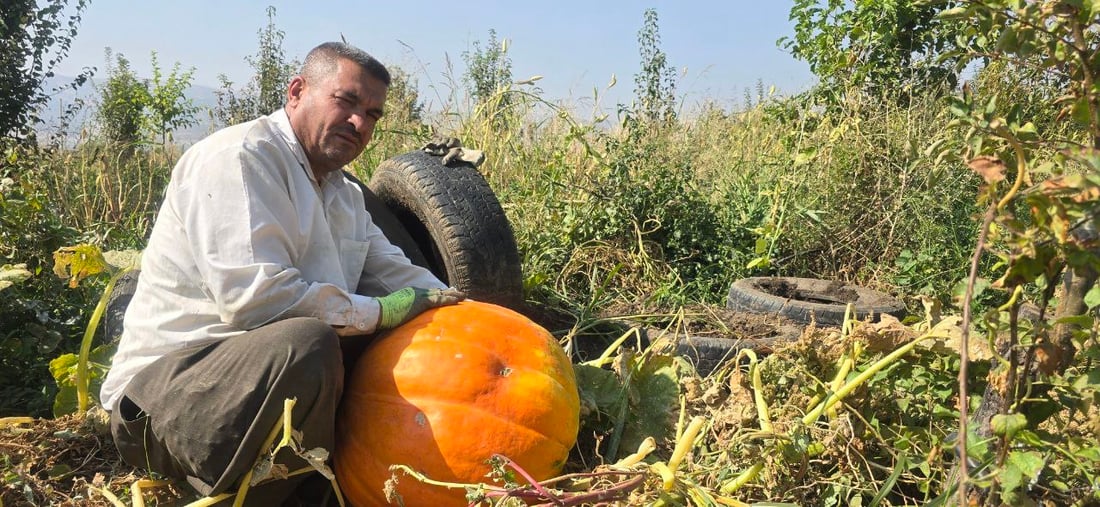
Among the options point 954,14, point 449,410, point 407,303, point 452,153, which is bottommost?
point 449,410

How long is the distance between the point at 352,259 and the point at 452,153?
1306 millimetres

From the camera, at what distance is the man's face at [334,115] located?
2.79 meters

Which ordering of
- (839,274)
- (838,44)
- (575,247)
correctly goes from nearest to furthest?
(575,247) → (839,274) → (838,44)

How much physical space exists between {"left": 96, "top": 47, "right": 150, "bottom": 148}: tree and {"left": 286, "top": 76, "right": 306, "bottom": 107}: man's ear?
9.66 m

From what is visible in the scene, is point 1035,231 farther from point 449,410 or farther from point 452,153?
point 452,153

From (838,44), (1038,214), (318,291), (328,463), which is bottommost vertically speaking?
(328,463)

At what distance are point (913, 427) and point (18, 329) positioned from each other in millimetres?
3639

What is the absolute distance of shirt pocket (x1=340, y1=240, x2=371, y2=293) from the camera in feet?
10.0

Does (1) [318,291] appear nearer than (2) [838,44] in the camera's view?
Yes

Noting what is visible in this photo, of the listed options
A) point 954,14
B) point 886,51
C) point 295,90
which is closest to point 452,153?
point 295,90

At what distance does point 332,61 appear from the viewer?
2846mm

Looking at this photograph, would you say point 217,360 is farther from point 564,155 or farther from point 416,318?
point 564,155

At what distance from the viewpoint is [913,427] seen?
7.68 ft

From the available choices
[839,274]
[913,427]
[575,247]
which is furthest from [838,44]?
[913,427]
